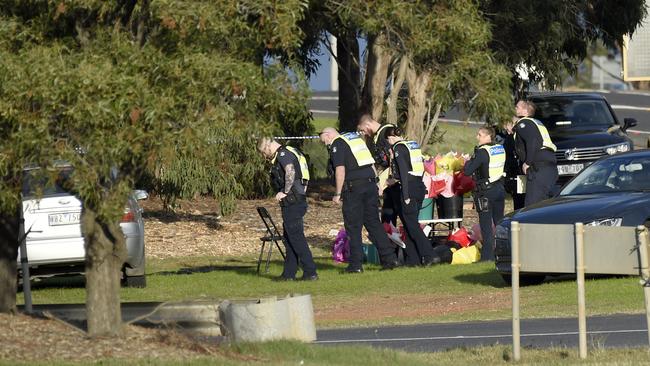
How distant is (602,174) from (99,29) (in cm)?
904

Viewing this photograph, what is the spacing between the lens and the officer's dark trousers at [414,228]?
790 inches

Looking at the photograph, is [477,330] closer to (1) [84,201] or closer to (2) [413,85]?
(1) [84,201]

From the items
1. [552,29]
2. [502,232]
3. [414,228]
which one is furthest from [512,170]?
[552,29]

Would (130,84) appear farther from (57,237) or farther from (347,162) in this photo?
(347,162)

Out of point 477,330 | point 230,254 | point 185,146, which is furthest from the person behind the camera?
point 230,254

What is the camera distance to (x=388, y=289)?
18.4 meters

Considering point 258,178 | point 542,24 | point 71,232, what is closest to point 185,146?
point 71,232

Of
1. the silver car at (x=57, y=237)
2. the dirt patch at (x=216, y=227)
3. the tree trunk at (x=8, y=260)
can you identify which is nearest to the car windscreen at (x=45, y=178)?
the tree trunk at (x=8, y=260)

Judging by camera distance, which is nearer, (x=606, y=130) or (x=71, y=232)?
(x=71, y=232)

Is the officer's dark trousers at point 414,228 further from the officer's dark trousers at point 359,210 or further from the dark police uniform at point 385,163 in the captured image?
the officer's dark trousers at point 359,210

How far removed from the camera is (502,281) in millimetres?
18344

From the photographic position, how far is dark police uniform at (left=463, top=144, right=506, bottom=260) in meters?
19.9

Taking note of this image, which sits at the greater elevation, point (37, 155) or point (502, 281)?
point (37, 155)

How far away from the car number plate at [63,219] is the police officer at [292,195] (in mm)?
2509
